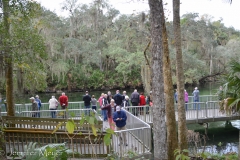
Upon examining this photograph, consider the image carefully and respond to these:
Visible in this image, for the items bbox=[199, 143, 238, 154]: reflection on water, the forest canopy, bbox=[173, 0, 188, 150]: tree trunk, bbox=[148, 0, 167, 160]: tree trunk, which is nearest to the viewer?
bbox=[148, 0, 167, 160]: tree trunk

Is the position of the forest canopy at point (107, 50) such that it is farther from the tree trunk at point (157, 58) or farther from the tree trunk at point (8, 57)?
the tree trunk at point (157, 58)

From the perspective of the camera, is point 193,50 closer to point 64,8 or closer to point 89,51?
point 89,51

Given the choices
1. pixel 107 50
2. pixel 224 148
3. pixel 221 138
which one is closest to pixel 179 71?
pixel 224 148

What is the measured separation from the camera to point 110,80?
1711 inches

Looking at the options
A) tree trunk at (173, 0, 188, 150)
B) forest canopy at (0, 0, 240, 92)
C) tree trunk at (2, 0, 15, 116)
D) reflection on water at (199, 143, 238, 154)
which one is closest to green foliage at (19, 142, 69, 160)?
tree trunk at (2, 0, 15, 116)

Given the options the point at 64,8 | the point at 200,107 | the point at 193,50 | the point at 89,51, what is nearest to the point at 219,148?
the point at 200,107

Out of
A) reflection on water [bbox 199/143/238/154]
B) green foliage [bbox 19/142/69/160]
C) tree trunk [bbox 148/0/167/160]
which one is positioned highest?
tree trunk [bbox 148/0/167/160]

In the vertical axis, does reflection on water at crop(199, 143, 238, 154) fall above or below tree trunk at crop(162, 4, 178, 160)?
below

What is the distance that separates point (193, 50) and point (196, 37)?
2977 millimetres

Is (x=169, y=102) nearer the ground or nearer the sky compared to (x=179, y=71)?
nearer the ground

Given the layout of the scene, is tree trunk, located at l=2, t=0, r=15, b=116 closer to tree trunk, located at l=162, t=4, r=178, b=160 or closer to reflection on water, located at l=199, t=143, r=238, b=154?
tree trunk, located at l=162, t=4, r=178, b=160

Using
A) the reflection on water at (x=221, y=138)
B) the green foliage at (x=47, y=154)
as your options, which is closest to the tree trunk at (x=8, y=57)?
the green foliage at (x=47, y=154)

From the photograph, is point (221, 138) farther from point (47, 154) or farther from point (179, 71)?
point (47, 154)

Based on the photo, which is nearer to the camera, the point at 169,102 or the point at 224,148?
the point at 169,102
